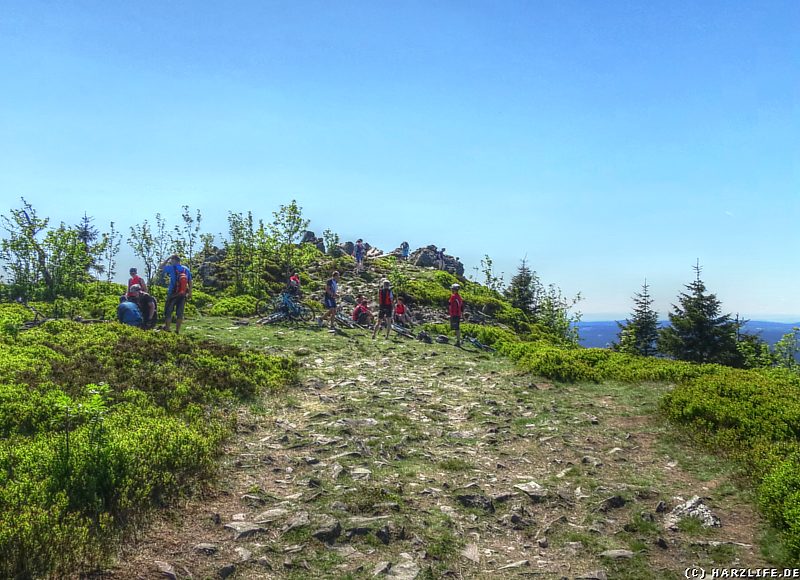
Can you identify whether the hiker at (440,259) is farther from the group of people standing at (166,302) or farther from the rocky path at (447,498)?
the rocky path at (447,498)

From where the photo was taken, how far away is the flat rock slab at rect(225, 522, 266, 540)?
633 cm

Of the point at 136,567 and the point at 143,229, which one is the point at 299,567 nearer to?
the point at 136,567

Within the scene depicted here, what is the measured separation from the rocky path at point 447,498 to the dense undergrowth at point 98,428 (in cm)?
60

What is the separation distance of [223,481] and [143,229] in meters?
49.8

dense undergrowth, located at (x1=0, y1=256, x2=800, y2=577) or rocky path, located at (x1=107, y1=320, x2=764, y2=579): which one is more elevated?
dense undergrowth, located at (x1=0, y1=256, x2=800, y2=577)

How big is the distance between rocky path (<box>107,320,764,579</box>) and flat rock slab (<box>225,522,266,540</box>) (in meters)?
0.02

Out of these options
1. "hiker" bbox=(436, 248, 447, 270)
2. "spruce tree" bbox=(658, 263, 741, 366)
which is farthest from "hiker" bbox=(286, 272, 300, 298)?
"hiker" bbox=(436, 248, 447, 270)

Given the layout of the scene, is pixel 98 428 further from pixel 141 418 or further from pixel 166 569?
pixel 166 569

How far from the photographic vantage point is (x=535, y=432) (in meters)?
11.1

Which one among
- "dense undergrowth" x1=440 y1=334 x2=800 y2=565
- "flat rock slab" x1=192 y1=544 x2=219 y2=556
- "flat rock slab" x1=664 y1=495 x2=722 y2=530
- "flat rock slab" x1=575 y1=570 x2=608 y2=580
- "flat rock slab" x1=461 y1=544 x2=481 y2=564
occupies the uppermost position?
"dense undergrowth" x1=440 y1=334 x2=800 y2=565

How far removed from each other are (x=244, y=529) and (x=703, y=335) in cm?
4277

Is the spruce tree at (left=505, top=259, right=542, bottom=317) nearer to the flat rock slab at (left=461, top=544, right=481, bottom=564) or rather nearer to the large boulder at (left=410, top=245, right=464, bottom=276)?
the large boulder at (left=410, top=245, right=464, bottom=276)

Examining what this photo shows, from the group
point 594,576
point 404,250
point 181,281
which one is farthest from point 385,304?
point 404,250

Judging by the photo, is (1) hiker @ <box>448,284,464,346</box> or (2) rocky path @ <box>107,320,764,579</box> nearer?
(2) rocky path @ <box>107,320,764,579</box>
